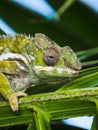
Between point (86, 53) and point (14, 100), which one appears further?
point (86, 53)

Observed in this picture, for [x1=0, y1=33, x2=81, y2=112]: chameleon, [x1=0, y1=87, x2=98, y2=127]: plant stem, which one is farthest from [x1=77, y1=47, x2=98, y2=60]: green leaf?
[x1=0, y1=87, x2=98, y2=127]: plant stem

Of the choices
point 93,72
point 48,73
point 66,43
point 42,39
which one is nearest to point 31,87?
point 48,73

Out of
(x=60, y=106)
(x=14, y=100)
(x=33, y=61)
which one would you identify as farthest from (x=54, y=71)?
(x=60, y=106)

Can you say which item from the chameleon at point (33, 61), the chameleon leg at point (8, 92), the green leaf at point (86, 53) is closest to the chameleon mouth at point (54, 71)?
the chameleon at point (33, 61)

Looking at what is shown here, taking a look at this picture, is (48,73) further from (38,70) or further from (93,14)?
(93,14)

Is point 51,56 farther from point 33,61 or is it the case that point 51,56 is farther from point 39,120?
point 39,120

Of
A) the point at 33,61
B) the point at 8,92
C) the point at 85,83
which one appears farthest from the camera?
the point at 33,61

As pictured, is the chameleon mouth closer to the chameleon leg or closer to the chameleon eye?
the chameleon eye
